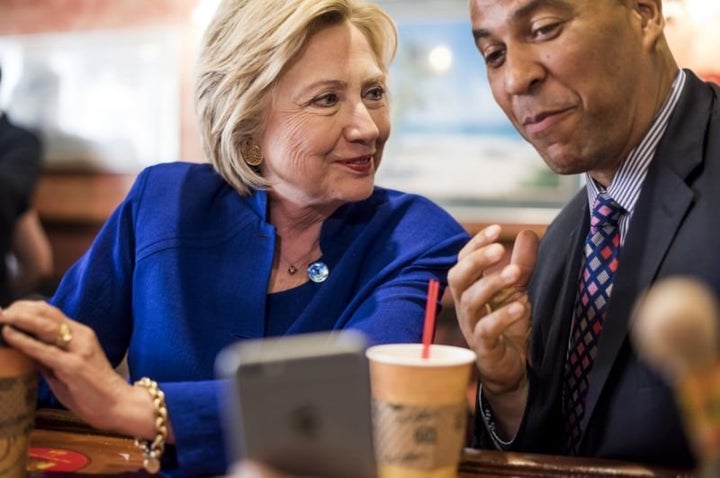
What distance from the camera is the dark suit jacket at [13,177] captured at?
8.12 feet

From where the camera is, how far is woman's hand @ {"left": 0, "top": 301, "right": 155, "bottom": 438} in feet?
3.25

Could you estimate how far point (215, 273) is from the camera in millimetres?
1492

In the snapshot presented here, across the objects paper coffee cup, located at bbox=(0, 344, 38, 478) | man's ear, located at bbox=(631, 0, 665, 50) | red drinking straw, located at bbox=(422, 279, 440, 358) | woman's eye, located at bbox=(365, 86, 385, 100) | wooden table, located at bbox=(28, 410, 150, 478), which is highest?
man's ear, located at bbox=(631, 0, 665, 50)

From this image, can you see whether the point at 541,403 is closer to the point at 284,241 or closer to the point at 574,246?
the point at 574,246

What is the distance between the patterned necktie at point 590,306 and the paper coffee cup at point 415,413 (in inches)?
22.7

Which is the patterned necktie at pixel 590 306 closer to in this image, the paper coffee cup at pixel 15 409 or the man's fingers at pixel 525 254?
the man's fingers at pixel 525 254

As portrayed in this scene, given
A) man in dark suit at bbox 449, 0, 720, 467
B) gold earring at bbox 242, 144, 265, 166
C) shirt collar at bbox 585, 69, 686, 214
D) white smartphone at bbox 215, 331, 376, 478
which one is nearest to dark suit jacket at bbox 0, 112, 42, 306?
gold earring at bbox 242, 144, 265, 166

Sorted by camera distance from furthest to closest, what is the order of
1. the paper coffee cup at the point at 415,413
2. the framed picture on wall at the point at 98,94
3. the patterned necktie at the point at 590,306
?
the framed picture on wall at the point at 98,94 → the patterned necktie at the point at 590,306 → the paper coffee cup at the point at 415,413

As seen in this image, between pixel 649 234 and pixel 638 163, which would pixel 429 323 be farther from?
pixel 638 163

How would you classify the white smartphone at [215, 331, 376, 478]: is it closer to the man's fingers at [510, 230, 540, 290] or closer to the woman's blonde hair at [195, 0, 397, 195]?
the man's fingers at [510, 230, 540, 290]

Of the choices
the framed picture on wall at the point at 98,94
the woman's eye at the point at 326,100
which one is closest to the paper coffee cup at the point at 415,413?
the woman's eye at the point at 326,100

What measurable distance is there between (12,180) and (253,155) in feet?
4.46

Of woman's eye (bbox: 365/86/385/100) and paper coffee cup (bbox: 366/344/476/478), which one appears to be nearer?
paper coffee cup (bbox: 366/344/476/478)

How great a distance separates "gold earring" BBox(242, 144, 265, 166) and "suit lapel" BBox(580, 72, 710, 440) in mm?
729
